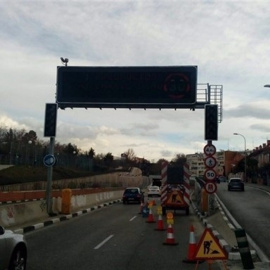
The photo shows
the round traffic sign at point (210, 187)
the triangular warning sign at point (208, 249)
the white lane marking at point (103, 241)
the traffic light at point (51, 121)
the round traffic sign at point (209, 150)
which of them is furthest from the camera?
the traffic light at point (51, 121)

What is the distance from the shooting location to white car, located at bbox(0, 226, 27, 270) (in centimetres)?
722

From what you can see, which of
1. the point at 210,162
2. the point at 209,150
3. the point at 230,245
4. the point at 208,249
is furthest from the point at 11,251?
the point at 209,150

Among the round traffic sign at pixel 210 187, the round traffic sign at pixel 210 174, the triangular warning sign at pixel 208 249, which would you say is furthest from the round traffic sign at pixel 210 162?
the triangular warning sign at pixel 208 249

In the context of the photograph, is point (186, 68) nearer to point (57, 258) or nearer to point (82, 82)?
point (82, 82)

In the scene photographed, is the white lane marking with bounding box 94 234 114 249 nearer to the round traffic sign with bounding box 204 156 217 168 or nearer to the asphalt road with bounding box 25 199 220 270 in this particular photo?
the asphalt road with bounding box 25 199 220 270

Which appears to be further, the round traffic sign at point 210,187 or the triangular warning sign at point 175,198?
the triangular warning sign at point 175,198

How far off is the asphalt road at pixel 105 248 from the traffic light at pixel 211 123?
5.37 meters

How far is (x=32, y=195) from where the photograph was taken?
3859 centimetres

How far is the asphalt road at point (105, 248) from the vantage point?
9.56m

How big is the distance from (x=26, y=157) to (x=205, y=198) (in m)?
47.0

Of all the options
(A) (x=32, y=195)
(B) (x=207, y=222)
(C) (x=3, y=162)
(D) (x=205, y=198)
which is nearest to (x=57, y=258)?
(B) (x=207, y=222)

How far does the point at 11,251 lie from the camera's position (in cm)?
749

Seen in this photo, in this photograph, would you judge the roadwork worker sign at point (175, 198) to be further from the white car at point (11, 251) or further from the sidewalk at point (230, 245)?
the white car at point (11, 251)

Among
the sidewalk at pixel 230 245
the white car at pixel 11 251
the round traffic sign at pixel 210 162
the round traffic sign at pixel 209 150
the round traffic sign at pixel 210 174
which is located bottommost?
the sidewalk at pixel 230 245
